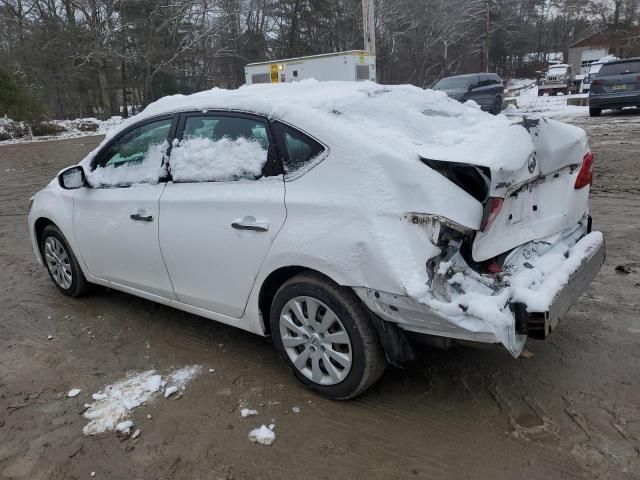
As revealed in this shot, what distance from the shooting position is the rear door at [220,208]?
3037 millimetres

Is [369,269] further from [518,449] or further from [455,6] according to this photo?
[455,6]

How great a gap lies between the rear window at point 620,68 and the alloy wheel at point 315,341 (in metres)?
16.6

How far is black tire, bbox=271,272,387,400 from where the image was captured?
2738 millimetres

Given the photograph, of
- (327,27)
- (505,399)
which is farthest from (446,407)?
(327,27)

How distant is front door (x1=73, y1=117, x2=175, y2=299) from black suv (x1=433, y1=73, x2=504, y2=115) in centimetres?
1638

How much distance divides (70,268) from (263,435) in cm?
268

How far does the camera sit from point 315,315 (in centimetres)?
290

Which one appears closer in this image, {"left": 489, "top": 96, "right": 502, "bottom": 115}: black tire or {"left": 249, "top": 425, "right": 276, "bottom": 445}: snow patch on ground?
{"left": 249, "top": 425, "right": 276, "bottom": 445}: snow patch on ground

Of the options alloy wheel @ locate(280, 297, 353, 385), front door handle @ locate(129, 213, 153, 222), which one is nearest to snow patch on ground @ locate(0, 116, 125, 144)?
front door handle @ locate(129, 213, 153, 222)

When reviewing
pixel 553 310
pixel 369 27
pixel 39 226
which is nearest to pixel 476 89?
pixel 369 27

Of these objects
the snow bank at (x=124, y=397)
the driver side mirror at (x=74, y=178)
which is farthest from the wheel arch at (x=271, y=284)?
the driver side mirror at (x=74, y=178)

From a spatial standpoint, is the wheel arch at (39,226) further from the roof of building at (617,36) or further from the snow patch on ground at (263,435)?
the roof of building at (617,36)

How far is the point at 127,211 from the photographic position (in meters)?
3.78

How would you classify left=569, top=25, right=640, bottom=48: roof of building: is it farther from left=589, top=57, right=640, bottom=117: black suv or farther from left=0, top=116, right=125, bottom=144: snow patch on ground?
left=0, top=116, right=125, bottom=144: snow patch on ground
